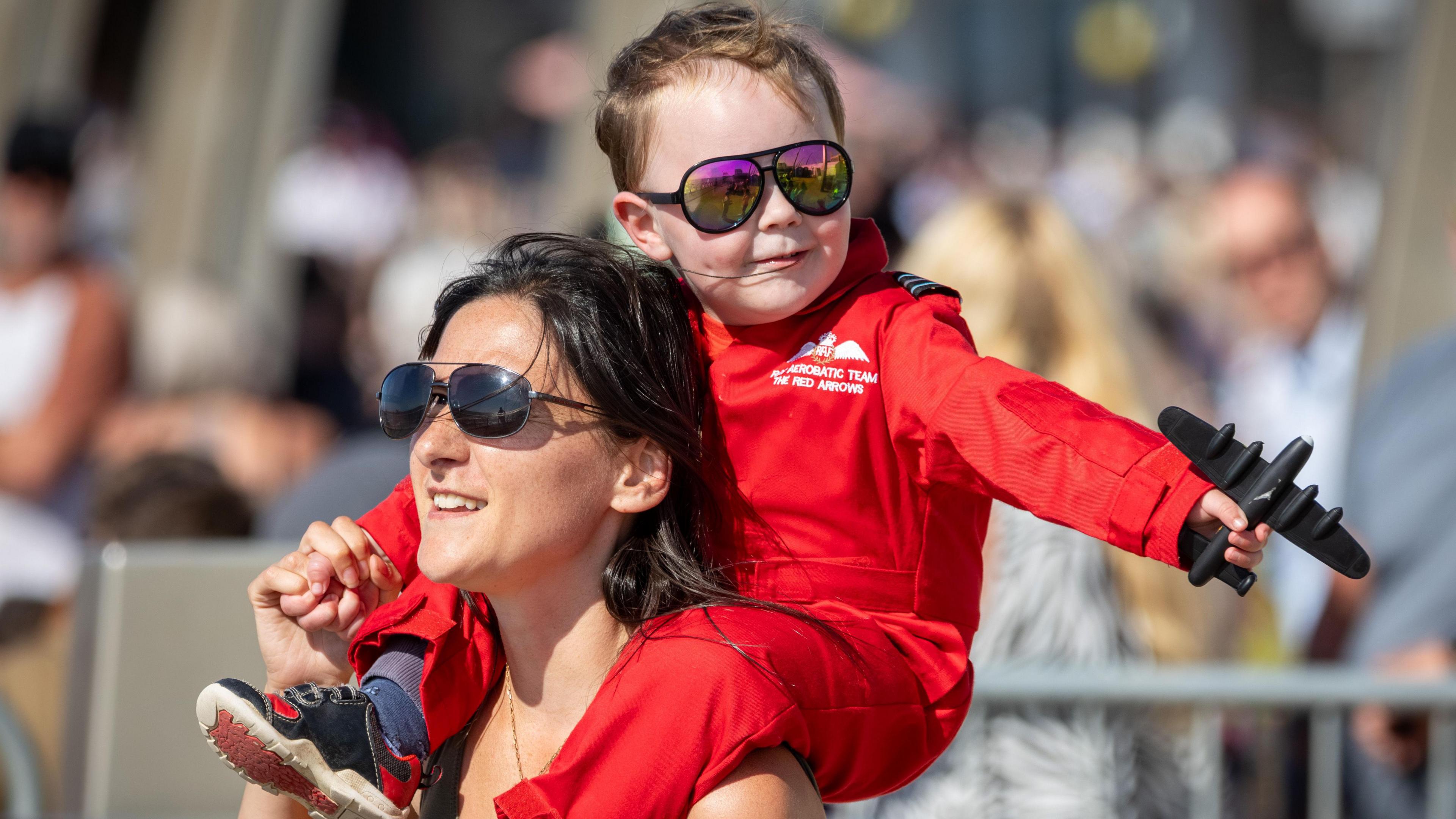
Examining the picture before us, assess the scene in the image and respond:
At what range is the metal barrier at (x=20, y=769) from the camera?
141 inches

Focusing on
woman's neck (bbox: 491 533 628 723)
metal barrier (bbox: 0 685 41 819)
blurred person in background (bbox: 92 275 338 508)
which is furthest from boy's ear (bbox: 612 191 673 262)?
blurred person in background (bbox: 92 275 338 508)

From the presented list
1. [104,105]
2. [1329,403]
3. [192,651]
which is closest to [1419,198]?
[1329,403]

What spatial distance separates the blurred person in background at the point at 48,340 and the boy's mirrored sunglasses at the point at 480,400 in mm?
4796

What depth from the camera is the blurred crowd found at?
385 cm

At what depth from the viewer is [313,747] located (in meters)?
1.88

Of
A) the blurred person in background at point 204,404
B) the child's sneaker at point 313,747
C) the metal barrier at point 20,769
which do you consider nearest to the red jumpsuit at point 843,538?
the child's sneaker at point 313,747

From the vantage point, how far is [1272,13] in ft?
38.4

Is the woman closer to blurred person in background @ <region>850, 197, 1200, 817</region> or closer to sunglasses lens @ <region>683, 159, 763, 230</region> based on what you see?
sunglasses lens @ <region>683, 159, 763, 230</region>

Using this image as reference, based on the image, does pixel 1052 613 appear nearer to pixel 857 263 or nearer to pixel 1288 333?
pixel 857 263

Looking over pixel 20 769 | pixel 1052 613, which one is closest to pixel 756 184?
pixel 1052 613

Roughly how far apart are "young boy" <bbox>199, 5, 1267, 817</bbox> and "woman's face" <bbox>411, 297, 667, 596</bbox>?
0.17 metres

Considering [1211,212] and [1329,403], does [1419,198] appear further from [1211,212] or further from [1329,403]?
[1211,212]

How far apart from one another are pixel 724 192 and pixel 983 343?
189 cm

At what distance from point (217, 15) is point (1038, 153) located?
289 inches
